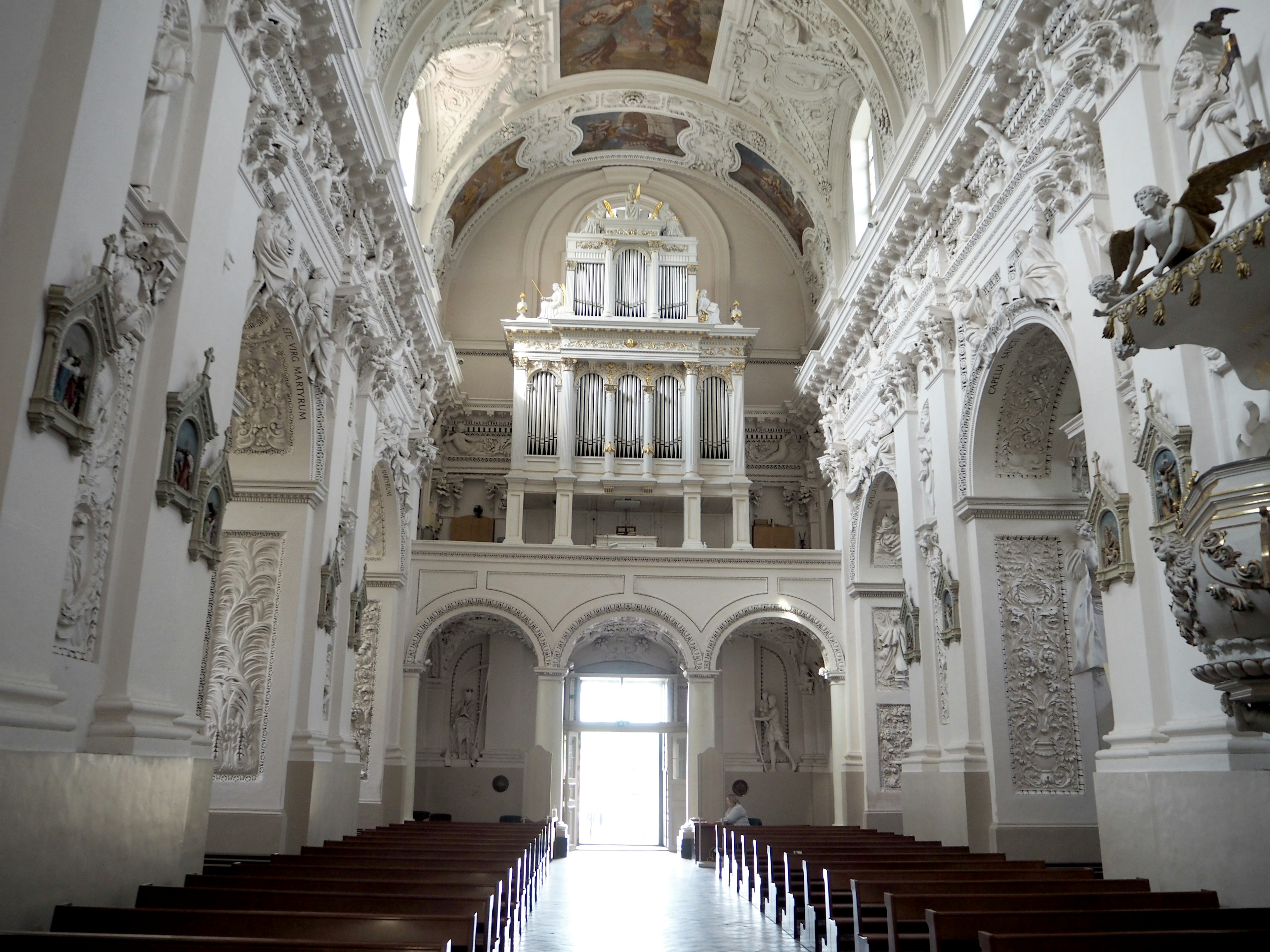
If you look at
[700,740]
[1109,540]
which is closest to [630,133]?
[700,740]

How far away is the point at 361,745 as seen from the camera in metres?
15.6

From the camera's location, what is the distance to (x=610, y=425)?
1991 cm

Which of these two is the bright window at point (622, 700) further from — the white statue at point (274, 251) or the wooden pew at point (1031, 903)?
the wooden pew at point (1031, 903)

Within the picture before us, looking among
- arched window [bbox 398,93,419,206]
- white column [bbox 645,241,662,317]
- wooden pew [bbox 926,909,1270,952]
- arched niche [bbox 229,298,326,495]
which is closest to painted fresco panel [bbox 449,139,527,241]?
arched window [bbox 398,93,419,206]

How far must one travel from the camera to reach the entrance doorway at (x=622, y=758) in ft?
68.7

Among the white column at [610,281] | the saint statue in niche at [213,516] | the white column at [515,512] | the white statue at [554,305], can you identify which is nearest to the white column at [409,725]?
the white column at [515,512]

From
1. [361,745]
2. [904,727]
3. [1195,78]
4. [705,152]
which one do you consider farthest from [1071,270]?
[705,152]

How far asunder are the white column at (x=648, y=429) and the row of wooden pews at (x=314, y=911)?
11456 millimetres

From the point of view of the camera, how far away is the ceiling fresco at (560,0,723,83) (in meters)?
17.5

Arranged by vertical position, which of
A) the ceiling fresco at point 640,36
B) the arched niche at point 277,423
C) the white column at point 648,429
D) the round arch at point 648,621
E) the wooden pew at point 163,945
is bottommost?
the wooden pew at point 163,945

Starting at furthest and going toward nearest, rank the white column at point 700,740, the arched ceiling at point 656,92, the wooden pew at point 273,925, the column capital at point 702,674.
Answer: the column capital at point 702,674 → the white column at point 700,740 → the arched ceiling at point 656,92 → the wooden pew at point 273,925

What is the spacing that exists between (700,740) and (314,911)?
1292cm

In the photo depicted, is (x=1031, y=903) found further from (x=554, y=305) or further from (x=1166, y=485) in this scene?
(x=554, y=305)

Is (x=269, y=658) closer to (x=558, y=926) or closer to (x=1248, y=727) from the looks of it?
(x=558, y=926)
